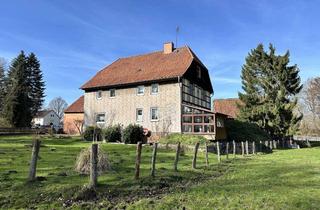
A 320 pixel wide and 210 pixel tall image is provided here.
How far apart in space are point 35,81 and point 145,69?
40.3 meters

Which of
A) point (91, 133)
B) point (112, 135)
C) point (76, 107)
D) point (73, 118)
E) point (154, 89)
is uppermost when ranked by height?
point (154, 89)

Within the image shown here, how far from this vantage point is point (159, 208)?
816 centimetres

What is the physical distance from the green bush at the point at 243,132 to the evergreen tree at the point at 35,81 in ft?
150

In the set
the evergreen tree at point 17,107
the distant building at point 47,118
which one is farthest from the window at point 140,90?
the distant building at point 47,118

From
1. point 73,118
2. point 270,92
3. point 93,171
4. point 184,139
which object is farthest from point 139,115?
point 93,171

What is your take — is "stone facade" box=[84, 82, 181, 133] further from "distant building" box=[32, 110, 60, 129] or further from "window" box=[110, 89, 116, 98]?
"distant building" box=[32, 110, 60, 129]

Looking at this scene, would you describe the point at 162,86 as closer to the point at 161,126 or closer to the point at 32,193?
the point at 161,126

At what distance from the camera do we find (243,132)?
120 ft

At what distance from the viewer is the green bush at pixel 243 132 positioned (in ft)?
117

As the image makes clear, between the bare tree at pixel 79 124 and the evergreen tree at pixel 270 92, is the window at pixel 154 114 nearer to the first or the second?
the bare tree at pixel 79 124

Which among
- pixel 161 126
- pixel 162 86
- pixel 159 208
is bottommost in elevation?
pixel 159 208

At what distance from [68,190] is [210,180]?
5.55 metres

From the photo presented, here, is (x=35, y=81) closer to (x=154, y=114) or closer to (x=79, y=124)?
(x=79, y=124)

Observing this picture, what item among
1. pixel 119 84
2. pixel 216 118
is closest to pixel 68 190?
pixel 216 118
